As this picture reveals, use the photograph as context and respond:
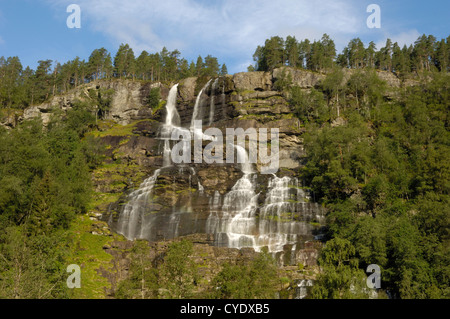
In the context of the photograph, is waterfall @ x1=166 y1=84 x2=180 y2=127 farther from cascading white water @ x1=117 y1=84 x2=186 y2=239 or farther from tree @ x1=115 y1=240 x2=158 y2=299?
tree @ x1=115 y1=240 x2=158 y2=299

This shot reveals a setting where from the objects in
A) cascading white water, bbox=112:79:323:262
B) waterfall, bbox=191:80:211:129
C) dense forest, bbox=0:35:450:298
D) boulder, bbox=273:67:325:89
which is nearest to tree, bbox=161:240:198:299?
dense forest, bbox=0:35:450:298

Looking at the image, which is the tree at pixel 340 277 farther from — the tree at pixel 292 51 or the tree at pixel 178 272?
the tree at pixel 292 51

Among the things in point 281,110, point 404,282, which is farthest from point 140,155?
point 404,282

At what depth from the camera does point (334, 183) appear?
52844 millimetres

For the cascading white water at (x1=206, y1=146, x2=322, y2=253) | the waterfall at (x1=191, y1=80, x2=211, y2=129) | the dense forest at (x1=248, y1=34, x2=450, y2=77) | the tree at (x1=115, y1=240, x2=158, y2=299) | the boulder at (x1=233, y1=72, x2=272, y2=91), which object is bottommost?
the tree at (x1=115, y1=240, x2=158, y2=299)

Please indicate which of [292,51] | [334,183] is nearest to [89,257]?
[334,183]

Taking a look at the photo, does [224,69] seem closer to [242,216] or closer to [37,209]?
[242,216]

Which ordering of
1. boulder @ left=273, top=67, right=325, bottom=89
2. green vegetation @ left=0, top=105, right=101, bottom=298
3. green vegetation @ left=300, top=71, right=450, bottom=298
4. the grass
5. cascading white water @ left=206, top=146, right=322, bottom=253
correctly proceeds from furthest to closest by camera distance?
boulder @ left=273, top=67, right=325, bottom=89
cascading white water @ left=206, top=146, right=322, bottom=253
the grass
green vegetation @ left=300, top=71, right=450, bottom=298
green vegetation @ left=0, top=105, right=101, bottom=298

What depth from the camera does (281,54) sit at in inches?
3767

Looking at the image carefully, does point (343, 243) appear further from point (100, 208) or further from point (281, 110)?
point (281, 110)

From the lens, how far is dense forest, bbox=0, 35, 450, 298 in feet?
106

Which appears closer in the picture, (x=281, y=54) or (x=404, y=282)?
(x=404, y=282)

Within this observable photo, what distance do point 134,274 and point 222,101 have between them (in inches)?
2299

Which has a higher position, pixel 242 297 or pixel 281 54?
pixel 281 54
